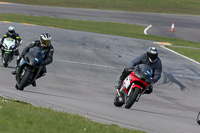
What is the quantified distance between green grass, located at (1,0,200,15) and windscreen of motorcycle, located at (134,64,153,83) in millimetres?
37368

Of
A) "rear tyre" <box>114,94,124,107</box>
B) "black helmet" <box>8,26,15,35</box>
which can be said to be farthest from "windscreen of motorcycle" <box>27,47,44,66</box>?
"black helmet" <box>8,26,15,35</box>

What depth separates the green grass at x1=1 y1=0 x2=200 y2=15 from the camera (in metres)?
49.0

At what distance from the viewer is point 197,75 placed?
1939 centimetres

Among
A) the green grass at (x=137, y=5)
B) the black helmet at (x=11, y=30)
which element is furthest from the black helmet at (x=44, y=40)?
the green grass at (x=137, y=5)

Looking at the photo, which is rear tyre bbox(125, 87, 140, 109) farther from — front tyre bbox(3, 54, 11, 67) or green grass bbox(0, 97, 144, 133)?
front tyre bbox(3, 54, 11, 67)

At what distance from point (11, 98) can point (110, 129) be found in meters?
3.83

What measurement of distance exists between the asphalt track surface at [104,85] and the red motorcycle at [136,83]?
1.07ft

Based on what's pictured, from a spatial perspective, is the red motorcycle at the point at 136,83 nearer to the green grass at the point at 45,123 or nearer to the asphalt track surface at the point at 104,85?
the asphalt track surface at the point at 104,85

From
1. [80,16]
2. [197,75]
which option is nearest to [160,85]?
[197,75]

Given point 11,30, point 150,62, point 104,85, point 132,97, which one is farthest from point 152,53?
point 11,30

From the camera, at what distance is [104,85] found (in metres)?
16.1

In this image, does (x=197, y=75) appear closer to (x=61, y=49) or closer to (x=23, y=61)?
(x=61, y=49)

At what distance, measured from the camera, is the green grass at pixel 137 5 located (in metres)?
49.0

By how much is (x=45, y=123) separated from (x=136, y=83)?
4.27 metres
